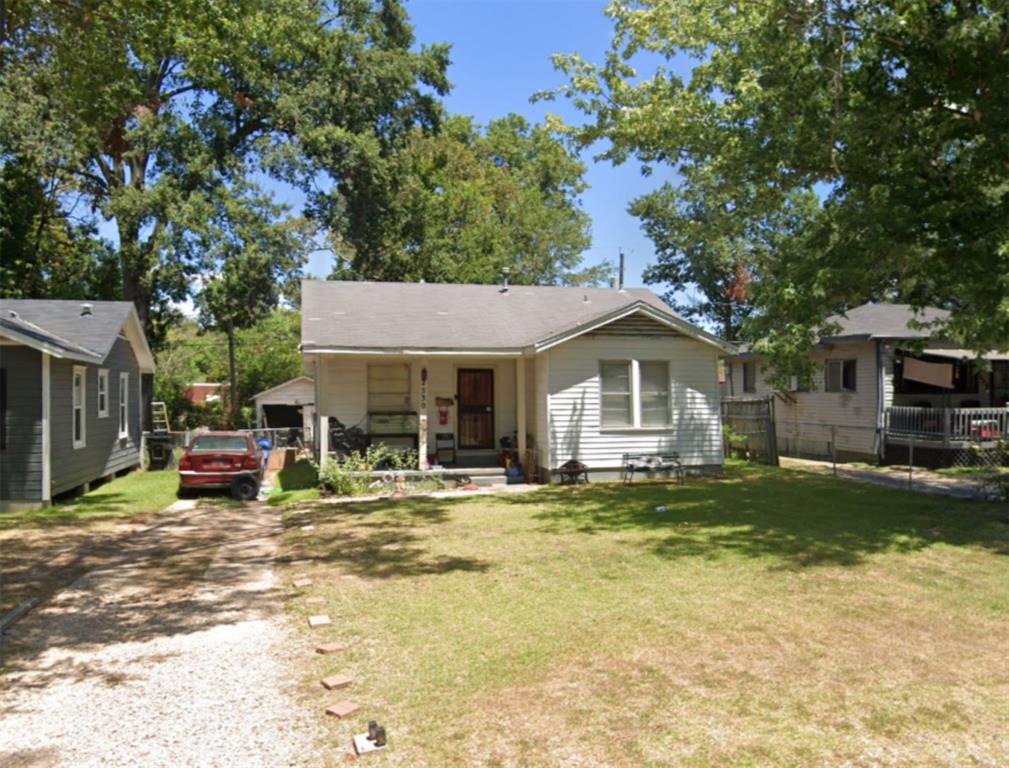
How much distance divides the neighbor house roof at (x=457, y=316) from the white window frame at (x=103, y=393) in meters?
4.90

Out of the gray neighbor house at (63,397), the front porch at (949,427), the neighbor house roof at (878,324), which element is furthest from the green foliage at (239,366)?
the front porch at (949,427)

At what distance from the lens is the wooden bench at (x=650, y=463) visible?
16.3 metres

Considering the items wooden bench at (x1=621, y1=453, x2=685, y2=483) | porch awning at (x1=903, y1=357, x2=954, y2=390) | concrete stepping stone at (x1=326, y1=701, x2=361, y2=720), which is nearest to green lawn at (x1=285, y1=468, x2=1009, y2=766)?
concrete stepping stone at (x1=326, y1=701, x2=361, y2=720)

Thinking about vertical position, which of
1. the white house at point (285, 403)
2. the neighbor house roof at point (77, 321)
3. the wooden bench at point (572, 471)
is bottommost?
the wooden bench at point (572, 471)

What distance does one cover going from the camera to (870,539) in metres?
9.75

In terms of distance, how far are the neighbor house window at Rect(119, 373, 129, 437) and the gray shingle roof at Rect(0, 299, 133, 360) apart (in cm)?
212

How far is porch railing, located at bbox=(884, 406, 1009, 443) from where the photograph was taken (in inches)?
728

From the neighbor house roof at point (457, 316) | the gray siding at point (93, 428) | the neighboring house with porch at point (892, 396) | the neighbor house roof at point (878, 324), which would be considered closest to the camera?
the gray siding at point (93, 428)

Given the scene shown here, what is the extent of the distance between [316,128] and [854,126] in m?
21.1

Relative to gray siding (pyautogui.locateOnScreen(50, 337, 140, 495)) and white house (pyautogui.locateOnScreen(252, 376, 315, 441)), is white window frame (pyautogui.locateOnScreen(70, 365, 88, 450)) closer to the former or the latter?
gray siding (pyautogui.locateOnScreen(50, 337, 140, 495))

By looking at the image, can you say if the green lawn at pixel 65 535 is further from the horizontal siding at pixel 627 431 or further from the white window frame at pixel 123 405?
the horizontal siding at pixel 627 431

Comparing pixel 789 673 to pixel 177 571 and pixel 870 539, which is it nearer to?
pixel 870 539

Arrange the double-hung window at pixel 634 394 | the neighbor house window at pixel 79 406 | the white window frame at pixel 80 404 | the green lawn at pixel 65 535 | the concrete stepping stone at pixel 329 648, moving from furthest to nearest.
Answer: the double-hung window at pixel 634 394 < the neighbor house window at pixel 79 406 < the white window frame at pixel 80 404 < the green lawn at pixel 65 535 < the concrete stepping stone at pixel 329 648

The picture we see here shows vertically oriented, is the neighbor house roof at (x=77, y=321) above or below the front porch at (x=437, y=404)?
above
